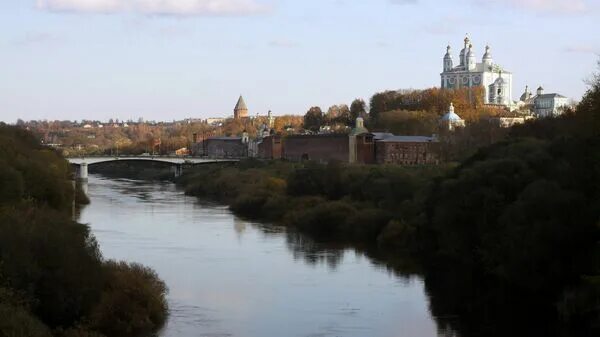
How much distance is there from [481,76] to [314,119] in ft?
55.7

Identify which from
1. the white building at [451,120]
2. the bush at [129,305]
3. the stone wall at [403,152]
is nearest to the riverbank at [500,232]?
the bush at [129,305]

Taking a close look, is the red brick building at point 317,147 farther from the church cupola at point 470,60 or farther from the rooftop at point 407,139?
the church cupola at point 470,60

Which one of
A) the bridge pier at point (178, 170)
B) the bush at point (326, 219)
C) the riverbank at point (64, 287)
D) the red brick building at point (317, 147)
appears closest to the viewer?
the riverbank at point (64, 287)

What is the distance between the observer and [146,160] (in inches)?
2213

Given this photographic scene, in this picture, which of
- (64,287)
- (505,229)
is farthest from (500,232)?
(64,287)

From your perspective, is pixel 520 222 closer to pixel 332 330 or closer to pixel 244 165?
pixel 332 330

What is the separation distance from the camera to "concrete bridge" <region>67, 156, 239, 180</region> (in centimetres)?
5316

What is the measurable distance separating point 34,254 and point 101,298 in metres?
1.50

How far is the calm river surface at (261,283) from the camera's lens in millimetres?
15406

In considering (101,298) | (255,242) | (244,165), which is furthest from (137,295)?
(244,165)

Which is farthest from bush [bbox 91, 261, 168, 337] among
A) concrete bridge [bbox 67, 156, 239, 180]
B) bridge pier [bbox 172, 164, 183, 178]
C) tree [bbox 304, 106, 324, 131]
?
tree [bbox 304, 106, 324, 131]

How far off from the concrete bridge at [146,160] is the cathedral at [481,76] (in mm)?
33728

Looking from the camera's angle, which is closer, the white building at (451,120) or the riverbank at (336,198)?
the riverbank at (336,198)

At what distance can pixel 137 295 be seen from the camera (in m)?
14.9
